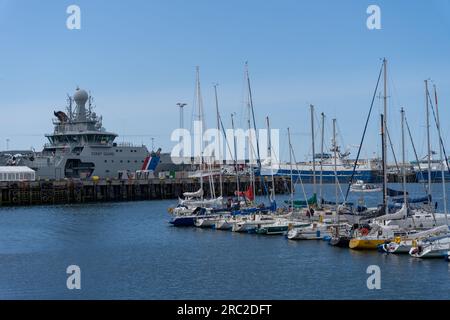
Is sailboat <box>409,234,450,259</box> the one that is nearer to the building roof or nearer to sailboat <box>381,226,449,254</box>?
sailboat <box>381,226,449,254</box>

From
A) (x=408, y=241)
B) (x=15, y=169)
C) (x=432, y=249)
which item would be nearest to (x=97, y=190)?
(x=15, y=169)

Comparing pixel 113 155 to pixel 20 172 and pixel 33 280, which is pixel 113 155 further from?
pixel 33 280

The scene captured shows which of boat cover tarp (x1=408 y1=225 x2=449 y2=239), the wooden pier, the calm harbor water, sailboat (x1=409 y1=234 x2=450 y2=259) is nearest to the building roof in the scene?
the wooden pier

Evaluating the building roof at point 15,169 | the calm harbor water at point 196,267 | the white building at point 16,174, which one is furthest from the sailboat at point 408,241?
the building roof at point 15,169

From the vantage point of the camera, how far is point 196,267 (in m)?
32.2

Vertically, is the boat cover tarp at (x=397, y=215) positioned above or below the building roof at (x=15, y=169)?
below

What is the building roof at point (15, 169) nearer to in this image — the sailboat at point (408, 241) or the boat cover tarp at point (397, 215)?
the boat cover tarp at point (397, 215)

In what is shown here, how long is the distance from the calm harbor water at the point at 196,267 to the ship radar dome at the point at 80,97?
52.2 m

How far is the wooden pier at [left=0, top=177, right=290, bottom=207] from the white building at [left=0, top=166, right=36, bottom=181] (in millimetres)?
6463

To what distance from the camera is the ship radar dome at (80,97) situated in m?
98.9

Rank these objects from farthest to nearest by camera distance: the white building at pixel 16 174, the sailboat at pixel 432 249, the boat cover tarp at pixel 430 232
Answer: the white building at pixel 16 174
the boat cover tarp at pixel 430 232
the sailboat at pixel 432 249
